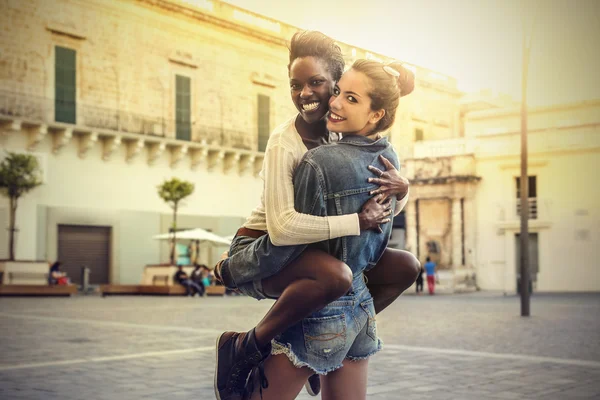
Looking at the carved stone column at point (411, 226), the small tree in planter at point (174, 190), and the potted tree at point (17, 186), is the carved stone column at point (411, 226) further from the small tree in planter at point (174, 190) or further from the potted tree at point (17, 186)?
the potted tree at point (17, 186)

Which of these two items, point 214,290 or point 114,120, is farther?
point 114,120

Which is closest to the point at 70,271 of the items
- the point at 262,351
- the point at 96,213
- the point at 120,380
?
the point at 96,213

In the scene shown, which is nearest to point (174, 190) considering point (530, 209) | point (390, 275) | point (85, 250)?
point (85, 250)

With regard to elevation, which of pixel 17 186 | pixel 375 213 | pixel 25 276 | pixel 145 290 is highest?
pixel 17 186

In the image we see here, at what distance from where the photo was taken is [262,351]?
279 cm

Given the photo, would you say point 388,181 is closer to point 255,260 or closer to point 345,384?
point 255,260

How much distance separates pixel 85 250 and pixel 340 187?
27487 mm

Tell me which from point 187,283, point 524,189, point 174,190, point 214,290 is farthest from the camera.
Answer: point 174,190

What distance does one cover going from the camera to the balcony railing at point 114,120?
2722cm

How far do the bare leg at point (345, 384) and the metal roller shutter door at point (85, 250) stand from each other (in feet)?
87.5

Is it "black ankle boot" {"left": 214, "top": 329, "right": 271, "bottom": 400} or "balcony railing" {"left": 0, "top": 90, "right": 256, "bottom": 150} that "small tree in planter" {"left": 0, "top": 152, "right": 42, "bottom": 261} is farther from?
"black ankle boot" {"left": 214, "top": 329, "right": 271, "bottom": 400}

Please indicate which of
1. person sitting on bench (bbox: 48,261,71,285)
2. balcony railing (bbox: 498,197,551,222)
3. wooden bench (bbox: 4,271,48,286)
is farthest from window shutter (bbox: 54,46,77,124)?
balcony railing (bbox: 498,197,551,222)

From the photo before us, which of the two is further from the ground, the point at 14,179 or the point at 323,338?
the point at 14,179

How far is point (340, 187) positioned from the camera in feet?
8.93
